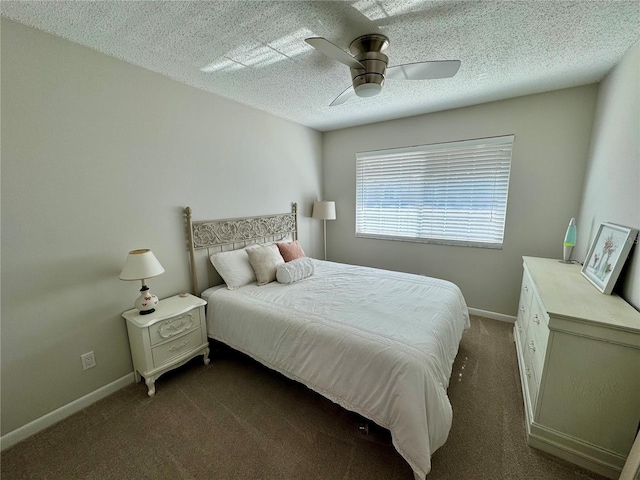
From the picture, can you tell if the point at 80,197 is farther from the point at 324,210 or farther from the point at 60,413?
the point at 324,210

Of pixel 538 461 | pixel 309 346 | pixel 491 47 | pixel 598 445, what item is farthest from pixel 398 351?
pixel 491 47

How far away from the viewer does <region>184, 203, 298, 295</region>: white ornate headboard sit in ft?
8.28

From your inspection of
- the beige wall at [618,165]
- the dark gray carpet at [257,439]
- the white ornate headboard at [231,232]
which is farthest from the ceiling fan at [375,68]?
the dark gray carpet at [257,439]

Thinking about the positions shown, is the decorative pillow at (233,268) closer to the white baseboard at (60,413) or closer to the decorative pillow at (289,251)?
the decorative pillow at (289,251)

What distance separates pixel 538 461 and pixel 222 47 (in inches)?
130

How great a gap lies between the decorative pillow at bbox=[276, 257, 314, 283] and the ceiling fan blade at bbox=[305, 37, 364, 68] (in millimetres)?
1843

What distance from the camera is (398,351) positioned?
1.46 m

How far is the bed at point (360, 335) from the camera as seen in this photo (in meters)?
1.38

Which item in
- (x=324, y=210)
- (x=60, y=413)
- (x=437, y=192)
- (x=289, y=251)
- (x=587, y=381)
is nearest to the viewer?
(x=587, y=381)

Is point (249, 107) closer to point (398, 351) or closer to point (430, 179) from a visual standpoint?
point (430, 179)

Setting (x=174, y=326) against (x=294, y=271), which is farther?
(x=294, y=271)

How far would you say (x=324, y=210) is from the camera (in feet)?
12.6

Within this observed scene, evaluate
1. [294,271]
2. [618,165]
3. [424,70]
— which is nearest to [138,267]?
[294,271]

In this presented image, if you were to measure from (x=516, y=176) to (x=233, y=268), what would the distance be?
10.6 feet
